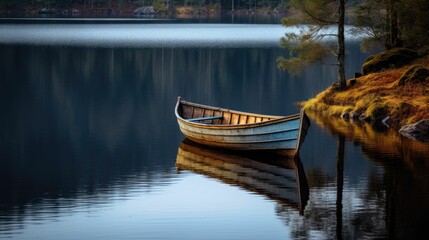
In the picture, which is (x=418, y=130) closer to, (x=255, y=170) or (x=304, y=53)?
(x=255, y=170)

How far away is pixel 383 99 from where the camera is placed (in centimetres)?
4903

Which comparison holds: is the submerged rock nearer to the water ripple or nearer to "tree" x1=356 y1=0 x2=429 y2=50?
"tree" x1=356 y1=0 x2=429 y2=50

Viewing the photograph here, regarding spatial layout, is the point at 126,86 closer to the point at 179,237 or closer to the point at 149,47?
the point at 149,47

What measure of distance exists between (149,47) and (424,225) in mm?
86970

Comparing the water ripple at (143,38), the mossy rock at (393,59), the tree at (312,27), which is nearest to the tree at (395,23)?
the mossy rock at (393,59)

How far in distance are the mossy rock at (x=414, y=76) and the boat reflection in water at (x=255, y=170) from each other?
1426 centimetres

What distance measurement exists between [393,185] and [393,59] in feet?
75.0

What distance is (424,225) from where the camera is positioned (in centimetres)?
2681

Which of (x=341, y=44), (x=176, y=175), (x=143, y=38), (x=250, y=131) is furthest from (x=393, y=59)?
(x=143, y=38)

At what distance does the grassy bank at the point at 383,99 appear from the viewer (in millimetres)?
46816

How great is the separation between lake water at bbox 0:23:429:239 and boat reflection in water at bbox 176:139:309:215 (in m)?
0.08

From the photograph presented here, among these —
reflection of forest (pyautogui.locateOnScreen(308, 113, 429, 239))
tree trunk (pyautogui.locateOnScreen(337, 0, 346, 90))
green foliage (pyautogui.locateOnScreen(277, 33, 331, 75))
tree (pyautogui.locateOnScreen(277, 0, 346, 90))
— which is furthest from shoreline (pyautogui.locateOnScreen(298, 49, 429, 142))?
green foliage (pyautogui.locateOnScreen(277, 33, 331, 75))

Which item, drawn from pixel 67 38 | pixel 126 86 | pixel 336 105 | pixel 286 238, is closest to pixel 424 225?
pixel 286 238

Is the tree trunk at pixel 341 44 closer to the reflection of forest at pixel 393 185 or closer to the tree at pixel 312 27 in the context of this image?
the tree at pixel 312 27
